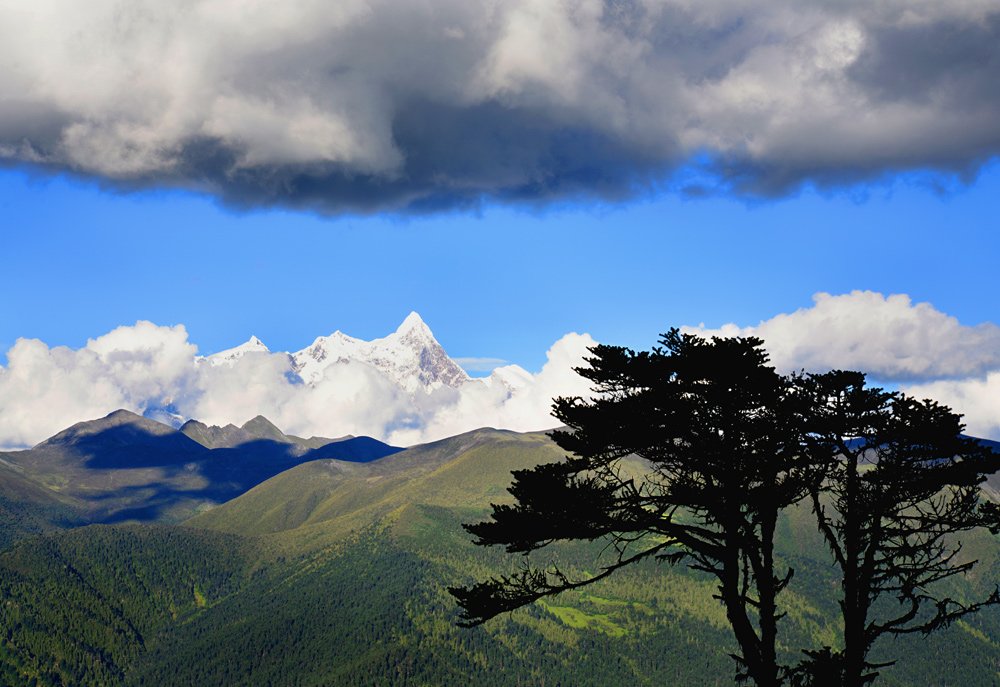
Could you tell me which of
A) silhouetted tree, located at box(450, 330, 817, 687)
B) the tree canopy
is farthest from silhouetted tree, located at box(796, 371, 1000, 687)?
silhouetted tree, located at box(450, 330, 817, 687)

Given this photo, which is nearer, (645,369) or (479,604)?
(479,604)

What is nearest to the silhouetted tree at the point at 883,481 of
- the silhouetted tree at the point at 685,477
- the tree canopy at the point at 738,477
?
the tree canopy at the point at 738,477

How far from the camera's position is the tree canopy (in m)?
21.5

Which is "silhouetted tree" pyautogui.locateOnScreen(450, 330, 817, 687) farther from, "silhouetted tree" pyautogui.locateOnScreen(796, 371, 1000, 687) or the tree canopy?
"silhouetted tree" pyautogui.locateOnScreen(796, 371, 1000, 687)

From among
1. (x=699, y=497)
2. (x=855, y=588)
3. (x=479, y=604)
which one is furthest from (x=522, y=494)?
(x=855, y=588)

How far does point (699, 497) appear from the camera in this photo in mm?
21203

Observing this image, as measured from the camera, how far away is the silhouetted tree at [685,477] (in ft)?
70.4

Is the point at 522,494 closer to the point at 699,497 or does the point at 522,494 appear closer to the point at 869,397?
the point at 699,497

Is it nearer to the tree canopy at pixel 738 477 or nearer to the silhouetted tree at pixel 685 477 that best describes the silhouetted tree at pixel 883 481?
the tree canopy at pixel 738 477

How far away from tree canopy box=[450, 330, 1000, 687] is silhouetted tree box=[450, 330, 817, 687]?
0.15ft

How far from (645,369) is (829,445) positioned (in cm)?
663

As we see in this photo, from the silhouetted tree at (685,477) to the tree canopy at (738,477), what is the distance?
0.05m

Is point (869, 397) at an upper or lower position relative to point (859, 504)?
upper

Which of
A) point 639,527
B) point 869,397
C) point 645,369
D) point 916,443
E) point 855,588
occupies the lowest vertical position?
point 855,588
